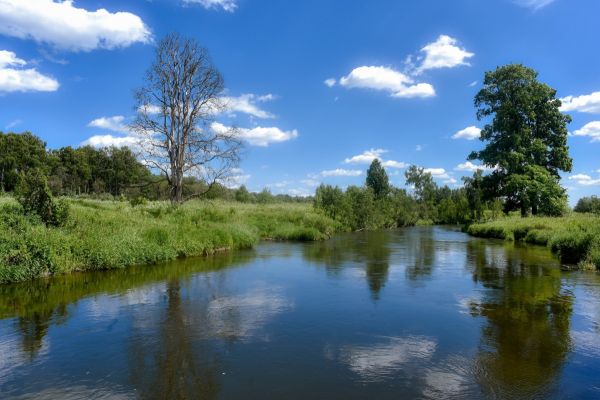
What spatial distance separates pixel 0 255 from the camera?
13844 millimetres

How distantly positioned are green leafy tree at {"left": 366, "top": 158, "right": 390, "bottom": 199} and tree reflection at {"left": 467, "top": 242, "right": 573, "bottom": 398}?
2419 inches

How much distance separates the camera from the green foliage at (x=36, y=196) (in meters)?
16.7

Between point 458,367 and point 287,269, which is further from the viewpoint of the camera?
point 287,269

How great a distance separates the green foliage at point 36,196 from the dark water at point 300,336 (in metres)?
3.32

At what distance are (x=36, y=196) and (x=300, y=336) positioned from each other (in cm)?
1345

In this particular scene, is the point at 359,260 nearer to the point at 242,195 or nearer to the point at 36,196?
the point at 36,196

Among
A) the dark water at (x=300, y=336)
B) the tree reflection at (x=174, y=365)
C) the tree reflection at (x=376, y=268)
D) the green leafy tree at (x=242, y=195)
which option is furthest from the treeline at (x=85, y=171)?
the tree reflection at (x=174, y=365)

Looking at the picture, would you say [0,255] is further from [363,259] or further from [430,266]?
[430,266]

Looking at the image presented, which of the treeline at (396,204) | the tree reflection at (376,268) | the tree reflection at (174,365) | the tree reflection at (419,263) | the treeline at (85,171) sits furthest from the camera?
the treeline at (85,171)

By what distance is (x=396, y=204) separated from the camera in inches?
2840

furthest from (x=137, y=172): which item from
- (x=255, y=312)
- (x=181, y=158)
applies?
(x=255, y=312)

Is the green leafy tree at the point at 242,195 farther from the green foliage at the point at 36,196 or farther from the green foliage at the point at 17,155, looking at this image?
the green foliage at the point at 36,196

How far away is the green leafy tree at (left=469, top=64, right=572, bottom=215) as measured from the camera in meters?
39.8

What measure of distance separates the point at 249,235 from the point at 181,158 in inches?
395
